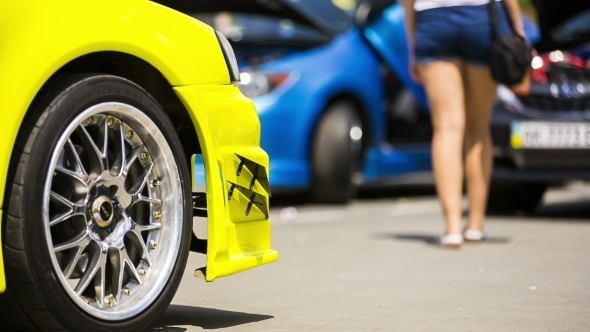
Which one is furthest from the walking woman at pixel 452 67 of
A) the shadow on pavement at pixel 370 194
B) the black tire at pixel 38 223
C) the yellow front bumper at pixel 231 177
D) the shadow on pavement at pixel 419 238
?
the black tire at pixel 38 223

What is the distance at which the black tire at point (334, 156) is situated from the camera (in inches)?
354

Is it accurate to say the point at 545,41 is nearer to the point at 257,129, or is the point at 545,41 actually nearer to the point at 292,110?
the point at 292,110

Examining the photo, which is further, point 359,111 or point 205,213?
point 359,111

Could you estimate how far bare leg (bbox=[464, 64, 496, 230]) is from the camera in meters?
6.53

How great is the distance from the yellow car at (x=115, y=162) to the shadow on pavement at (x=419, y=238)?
2.92 metres

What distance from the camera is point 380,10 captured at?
29.6 feet

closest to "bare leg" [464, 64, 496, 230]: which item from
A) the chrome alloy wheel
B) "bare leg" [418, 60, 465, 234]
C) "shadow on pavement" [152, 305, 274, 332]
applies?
"bare leg" [418, 60, 465, 234]

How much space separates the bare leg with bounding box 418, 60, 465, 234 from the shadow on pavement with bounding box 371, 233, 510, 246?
0.31 m

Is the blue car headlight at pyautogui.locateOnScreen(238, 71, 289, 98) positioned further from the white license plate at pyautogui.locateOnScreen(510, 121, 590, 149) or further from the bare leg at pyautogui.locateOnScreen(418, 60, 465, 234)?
the bare leg at pyautogui.locateOnScreen(418, 60, 465, 234)

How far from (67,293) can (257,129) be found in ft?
3.49

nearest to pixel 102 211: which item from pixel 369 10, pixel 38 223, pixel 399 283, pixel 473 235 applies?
pixel 38 223

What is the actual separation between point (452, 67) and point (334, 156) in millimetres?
2672

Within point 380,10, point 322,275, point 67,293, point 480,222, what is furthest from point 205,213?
point 380,10

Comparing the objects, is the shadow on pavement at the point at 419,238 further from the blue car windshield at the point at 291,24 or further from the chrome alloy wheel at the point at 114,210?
the chrome alloy wheel at the point at 114,210
